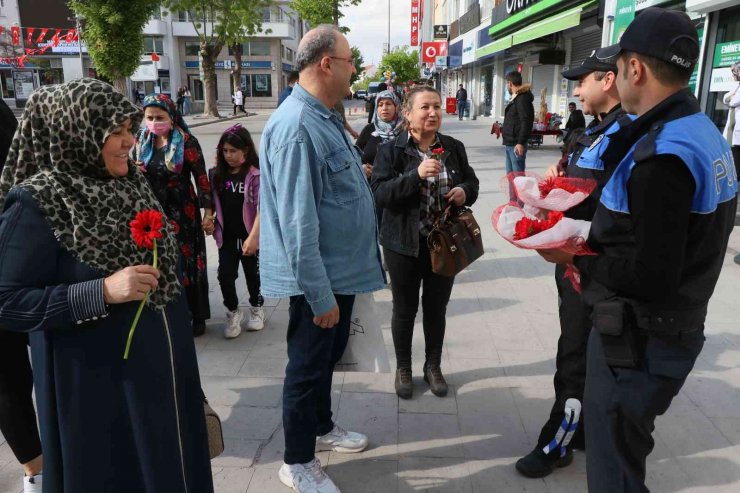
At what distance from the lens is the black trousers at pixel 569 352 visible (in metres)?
2.59

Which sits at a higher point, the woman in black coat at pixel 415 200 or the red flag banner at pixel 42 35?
the red flag banner at pixel 42 35

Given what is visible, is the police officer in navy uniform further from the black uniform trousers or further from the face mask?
the face mask

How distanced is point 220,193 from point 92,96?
8.81 ft

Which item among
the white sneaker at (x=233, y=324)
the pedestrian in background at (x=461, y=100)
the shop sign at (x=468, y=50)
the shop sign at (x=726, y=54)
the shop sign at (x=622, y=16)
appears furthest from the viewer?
the shop sign at (x=468, y=50)

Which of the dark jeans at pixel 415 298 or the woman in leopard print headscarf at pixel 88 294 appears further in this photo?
the dark jeans at pixel 415 298

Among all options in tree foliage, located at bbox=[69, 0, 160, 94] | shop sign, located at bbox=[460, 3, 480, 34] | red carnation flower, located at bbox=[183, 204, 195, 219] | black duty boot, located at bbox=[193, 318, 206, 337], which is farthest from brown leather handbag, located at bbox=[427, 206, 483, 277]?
shop sign, located at bbox=[460, 3, 480, 34]

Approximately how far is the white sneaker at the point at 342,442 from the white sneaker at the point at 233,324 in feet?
5.40

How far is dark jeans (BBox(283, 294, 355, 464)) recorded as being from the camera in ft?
7.96

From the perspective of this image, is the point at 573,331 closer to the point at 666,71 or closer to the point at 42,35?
the point at 666,71

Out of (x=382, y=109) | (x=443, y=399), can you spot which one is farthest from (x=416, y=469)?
(x=382, y=109)

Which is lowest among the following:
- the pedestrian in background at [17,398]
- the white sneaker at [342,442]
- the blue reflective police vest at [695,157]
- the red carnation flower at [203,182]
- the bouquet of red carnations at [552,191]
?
the white sneaker at [342,442]

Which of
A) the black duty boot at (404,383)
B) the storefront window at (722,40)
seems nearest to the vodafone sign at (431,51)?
the storefront window at (722,40)

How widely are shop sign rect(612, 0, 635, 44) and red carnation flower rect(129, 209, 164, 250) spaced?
400 inches

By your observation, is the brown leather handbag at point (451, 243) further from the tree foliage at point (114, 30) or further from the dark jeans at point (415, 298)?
the tree foliage at point (114, 30)
